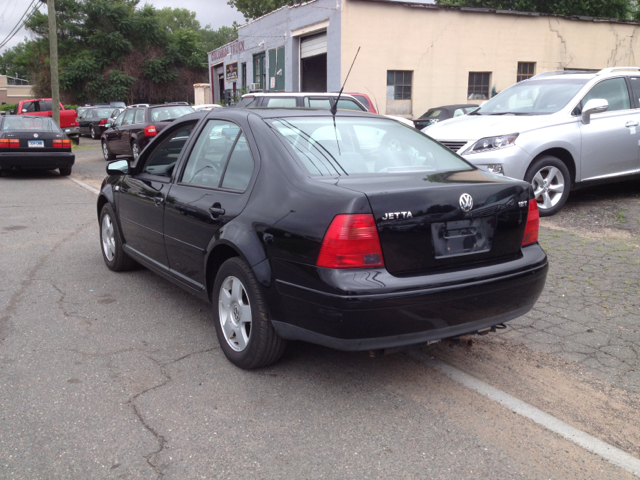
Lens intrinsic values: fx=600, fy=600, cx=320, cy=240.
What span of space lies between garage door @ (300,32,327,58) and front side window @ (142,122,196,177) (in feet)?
58.7

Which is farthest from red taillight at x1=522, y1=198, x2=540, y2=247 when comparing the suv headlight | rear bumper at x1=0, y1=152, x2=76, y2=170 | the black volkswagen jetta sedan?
rear bumper at x1=0, y1=152, x2=76, y2=170

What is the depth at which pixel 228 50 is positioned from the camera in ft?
105

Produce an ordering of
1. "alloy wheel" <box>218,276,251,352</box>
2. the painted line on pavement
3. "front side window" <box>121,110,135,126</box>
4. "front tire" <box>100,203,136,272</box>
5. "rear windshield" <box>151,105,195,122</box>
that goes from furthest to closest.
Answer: "front side window" <box>121,110,135,126</box>
"rear windshield" <box>151,105,195,122</box>
the painted line on pavement
"front tire" <box>100,203,136,272</box>
"alloy wheel" <box>218,276,251,352</box>

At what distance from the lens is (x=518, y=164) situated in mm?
7406

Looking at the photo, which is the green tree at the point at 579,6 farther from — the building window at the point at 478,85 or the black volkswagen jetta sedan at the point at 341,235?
the black volkswagen jetta sedan at the point at 341,235

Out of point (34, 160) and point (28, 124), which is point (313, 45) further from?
point (34, 160)

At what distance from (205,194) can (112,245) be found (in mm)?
2292

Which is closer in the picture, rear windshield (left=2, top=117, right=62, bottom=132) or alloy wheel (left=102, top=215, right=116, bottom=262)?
alloy wheel (left=102, top=215, right=116, bottom=262)

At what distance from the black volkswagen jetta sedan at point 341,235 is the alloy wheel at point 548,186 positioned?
3.83 m

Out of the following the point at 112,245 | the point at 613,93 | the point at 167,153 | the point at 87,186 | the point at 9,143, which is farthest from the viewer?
the point at 9,143

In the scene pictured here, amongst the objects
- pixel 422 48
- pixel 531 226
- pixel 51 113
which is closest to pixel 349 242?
pixel 531 226

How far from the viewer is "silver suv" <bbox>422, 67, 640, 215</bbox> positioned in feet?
24.7

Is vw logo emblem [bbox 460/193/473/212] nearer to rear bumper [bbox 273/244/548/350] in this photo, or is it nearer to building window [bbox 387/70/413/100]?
rear bumper [bbox 273/244/548/350]

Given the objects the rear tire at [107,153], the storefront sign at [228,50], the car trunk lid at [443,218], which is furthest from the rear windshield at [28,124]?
the storefront sign at [228,50]
